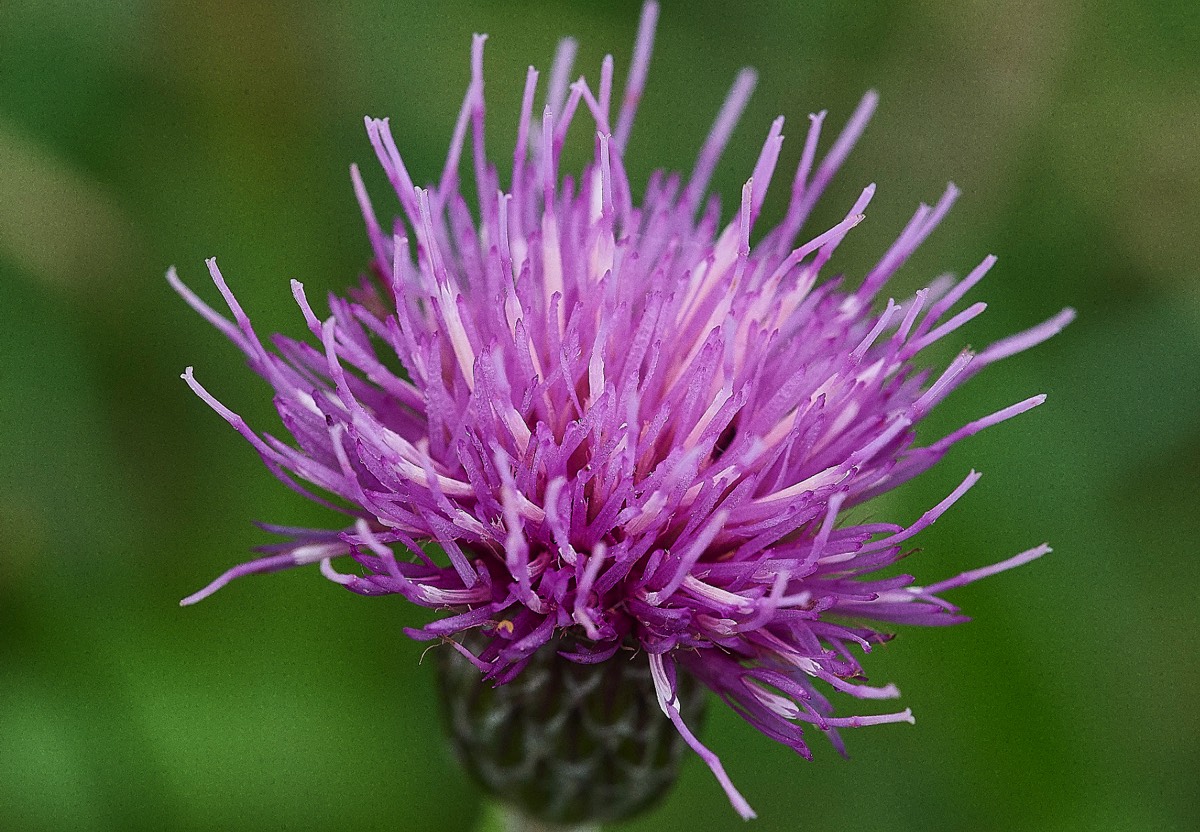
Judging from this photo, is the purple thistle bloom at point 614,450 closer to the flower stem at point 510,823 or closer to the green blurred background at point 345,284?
the flower stem at point 510,823

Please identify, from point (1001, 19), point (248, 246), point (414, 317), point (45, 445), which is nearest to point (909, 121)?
point (1001, 19)

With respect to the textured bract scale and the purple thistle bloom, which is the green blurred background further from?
the purple thistle bloom

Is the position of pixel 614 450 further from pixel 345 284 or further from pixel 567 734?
pixel 345 284

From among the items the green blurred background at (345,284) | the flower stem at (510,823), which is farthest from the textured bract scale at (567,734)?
the green blurred background at (345,284)

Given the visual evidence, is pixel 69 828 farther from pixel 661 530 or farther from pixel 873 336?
pixel 873 336

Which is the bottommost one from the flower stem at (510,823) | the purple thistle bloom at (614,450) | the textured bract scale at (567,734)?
the flower stem at (510,823)

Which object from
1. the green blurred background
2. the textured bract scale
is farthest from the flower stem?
the green blurred background
